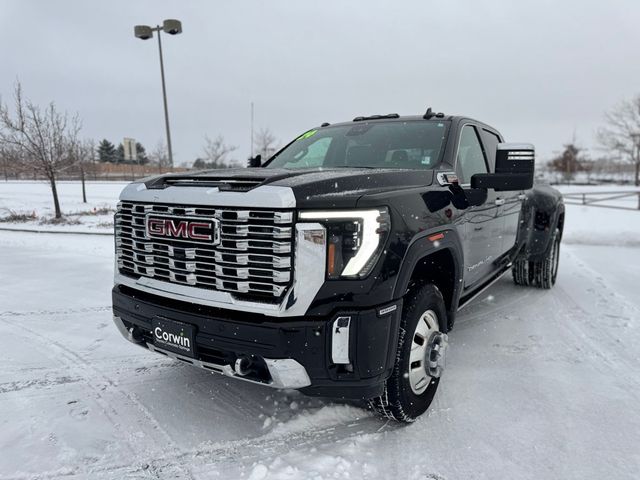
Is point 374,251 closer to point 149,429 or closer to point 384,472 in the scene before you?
point 384,472

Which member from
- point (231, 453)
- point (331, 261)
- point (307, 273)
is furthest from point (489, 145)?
point (231, 453)

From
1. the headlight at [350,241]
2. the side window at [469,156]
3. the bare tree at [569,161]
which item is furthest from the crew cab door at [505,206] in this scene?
the bare tree at [569,161]

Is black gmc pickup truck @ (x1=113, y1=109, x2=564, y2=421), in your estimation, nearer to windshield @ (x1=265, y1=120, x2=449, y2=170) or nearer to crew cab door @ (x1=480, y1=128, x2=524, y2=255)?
windshield @ (x1=265, y1=120, x2=449, y2=170)

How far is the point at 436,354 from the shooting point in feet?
9.22

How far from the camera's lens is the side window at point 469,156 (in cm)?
349

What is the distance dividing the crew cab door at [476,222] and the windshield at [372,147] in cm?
25

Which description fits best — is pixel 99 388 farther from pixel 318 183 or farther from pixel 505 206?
pixel 505 206

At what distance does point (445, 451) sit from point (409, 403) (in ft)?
1.00

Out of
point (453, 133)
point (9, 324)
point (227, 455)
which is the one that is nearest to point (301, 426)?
point (227, 455)

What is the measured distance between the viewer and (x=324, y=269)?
2.18m

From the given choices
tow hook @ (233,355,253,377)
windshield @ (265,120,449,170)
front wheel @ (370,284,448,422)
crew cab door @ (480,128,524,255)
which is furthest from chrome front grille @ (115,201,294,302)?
crew cab door @ (480,128,524,255)

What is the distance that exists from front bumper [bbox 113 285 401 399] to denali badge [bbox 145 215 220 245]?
1.30ft

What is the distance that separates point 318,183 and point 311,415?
1462mm

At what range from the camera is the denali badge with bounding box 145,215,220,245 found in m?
2.31
